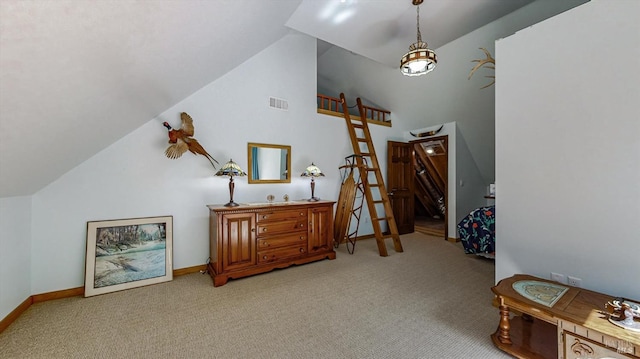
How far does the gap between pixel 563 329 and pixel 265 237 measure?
9.24 feet

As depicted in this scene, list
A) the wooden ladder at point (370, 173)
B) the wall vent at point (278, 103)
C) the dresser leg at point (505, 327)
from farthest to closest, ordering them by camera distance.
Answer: the wooden ladder at point (370, 173) → the wall vent at point (278, 103) → the dresser leg at point (505, 327)

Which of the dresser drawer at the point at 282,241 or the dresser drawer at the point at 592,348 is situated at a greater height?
the dresser drawer at the point at 282,241

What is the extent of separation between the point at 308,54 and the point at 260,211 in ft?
9.59

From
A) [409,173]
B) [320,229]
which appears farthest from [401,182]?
[320,229]

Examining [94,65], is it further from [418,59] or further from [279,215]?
[418,59]

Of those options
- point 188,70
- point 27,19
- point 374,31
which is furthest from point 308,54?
point 27,19

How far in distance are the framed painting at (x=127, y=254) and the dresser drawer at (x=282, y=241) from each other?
3.78 ft

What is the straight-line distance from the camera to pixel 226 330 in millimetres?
2010

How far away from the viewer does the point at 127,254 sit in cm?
286

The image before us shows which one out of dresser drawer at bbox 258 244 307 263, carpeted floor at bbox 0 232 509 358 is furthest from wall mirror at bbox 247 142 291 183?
carpeted floor at bbox 0 232 509 358

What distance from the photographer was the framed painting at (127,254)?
2691mm

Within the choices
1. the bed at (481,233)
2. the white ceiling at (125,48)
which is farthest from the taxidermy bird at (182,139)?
the bed at (481,233)

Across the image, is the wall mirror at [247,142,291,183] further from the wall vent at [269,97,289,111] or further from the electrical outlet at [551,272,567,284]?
the electrical outlet at [551,272,567,284]

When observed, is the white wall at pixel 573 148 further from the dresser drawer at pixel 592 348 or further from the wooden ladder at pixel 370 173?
the wooden ladder at pixel 370 173
